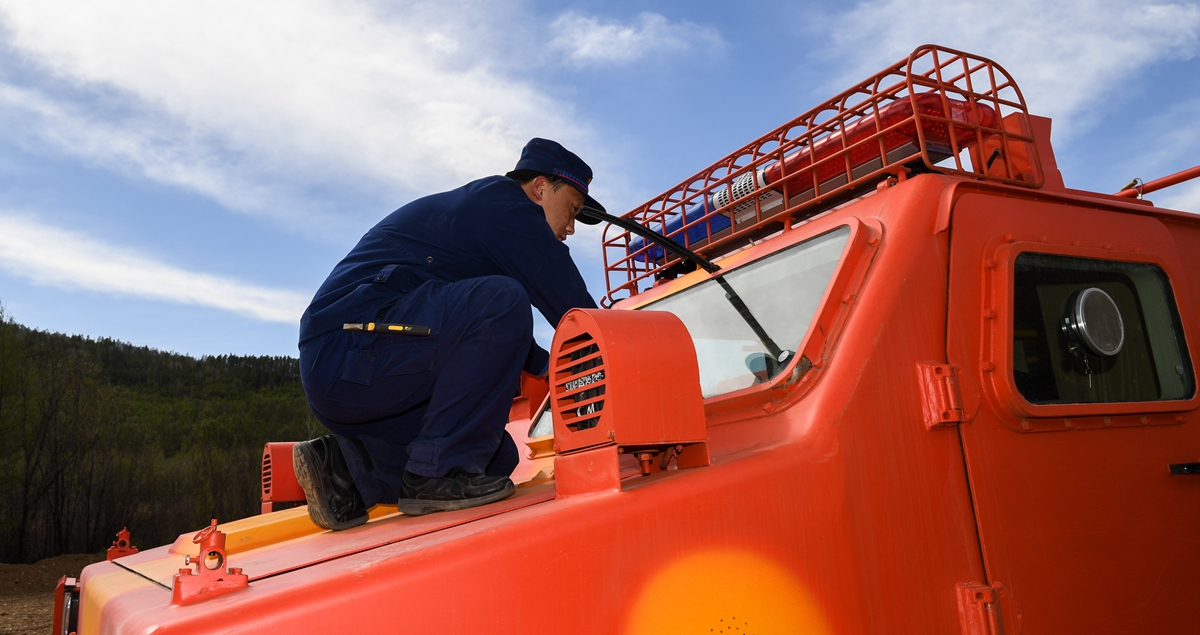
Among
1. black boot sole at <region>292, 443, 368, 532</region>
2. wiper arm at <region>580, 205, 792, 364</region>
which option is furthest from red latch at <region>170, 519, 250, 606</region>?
wiper arm at <region>580, 205, 792, 364</region>

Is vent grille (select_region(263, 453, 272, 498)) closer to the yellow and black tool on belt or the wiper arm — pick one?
the yellow and black tool on belt

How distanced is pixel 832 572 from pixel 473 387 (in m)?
1.00

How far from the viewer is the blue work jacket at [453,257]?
2240 mm

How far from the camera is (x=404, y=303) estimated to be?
2.21 metres

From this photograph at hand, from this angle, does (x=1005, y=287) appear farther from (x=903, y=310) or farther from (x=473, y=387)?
(x=473, y=387)

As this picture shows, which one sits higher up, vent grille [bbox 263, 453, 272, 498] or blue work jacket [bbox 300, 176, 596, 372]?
blue work jacket [bbox 300, 176, 596, 372]

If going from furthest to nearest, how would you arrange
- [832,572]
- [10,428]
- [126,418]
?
[126,418] → [10,428] → [832,572]

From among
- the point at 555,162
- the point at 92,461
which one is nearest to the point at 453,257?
the point at 555,162

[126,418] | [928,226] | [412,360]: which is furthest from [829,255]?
[126,418]

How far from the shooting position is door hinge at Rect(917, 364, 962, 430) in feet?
6.23

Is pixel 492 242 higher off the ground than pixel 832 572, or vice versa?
pixel 492 242

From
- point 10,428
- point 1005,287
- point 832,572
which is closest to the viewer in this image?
point 832,572

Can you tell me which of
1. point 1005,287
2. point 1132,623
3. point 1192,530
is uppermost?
point 1005,287

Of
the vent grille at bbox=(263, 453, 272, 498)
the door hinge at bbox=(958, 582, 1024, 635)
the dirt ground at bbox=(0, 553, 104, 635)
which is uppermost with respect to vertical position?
the vent grille at bbox=(263, 453, 272, 498)
